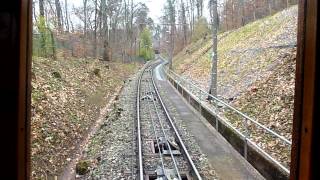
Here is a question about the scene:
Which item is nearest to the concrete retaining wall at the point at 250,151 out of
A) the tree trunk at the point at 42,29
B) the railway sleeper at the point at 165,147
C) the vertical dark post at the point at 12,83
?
the railway sleeper at the point at 165,147

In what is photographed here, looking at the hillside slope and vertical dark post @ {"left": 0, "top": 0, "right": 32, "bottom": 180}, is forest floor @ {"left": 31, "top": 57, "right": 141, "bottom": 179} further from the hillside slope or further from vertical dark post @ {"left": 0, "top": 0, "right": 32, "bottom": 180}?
vertical dark post @ {"left": 0, "top": 0, "right": 32, "bottom": 180}

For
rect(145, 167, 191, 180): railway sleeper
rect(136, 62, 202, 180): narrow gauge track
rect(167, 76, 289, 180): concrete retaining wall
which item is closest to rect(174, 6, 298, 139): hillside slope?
rect(167, 76, 289, 180): concrete retaining wall

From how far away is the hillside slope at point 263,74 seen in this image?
37.8 ft

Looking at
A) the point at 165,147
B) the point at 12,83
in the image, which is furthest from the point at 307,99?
the point at 165,147

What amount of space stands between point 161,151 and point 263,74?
25.3ft

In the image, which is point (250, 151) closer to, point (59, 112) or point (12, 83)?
point (59, 112)

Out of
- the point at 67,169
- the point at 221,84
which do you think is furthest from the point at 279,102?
the point at 221,84

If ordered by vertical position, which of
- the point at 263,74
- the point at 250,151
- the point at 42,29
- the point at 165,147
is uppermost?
the point at 42,29

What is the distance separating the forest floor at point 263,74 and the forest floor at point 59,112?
5674 mm

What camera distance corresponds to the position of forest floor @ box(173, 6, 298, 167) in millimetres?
11453

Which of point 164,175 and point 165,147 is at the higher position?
point 165,147

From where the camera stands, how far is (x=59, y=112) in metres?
12.8

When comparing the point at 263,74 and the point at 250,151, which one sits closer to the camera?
the point at 250,151

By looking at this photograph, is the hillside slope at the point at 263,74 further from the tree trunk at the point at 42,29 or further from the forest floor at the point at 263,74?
the tree trunk at the point at 42,29
